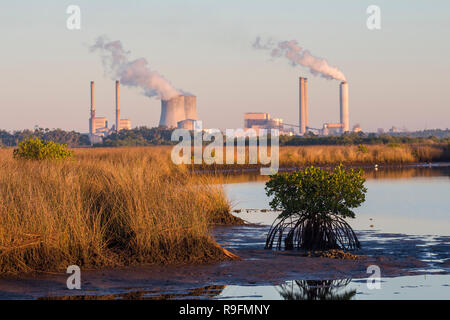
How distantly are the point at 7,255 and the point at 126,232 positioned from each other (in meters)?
2.02

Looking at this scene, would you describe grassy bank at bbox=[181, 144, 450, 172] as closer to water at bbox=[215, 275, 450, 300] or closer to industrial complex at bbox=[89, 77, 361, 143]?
water at bbox=[215, 275, 450, 300]

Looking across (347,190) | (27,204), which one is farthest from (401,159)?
(27,204)

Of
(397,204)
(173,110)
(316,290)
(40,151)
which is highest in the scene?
(173,110)

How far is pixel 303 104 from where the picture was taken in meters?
137

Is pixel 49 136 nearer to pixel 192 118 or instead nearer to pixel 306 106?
pixel 192 118

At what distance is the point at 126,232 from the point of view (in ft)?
41.2

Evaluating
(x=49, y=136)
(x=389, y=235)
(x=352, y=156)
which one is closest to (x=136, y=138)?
(x=49, y=136)

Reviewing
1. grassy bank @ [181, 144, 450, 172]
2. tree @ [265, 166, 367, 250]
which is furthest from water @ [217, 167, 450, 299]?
grassy bank @ [181, 144, 450, 172]

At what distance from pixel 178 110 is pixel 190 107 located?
288 cm

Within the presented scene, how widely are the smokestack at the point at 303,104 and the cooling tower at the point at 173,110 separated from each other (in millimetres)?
38244

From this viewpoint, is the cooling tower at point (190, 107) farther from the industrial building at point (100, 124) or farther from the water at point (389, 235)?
the water at point (389, 235)
